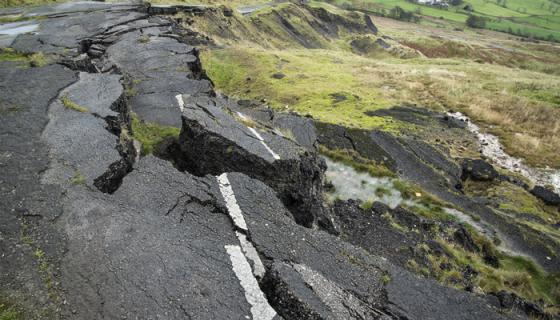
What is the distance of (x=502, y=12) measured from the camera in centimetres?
12875

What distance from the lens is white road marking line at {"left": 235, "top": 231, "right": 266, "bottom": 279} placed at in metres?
4.82

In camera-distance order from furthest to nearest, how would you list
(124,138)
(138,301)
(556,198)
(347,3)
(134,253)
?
(347,3) → (556,198) → (124,138) → (134,253) → (138,301)

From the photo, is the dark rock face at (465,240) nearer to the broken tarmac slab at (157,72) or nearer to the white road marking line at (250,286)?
the white road marking line at (250,286)

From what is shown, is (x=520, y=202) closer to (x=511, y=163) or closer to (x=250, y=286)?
(x=511, y=163)

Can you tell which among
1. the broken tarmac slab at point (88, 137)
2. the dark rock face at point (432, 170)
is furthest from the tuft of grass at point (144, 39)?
the dark rock face at point (432, 170)

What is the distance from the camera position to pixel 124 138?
7.68m

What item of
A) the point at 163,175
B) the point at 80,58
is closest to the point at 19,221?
the point at 163,175

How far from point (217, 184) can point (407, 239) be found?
6.84 meters

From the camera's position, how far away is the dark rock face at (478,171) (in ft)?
53.2

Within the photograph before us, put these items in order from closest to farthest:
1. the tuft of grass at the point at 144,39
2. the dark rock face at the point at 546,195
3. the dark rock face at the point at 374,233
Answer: the dark rock face at the point at 374,233, the dark rock face at the point at 546,195, the tuft of grass at the point at 144,39

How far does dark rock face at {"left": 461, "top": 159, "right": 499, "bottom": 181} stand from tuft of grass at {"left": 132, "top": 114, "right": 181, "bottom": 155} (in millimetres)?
13836

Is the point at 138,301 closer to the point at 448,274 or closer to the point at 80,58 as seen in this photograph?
the point at 448,274

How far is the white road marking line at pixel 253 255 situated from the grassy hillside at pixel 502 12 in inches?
4545

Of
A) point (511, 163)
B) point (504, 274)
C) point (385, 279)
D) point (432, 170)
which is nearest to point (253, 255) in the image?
point (385, 279)
